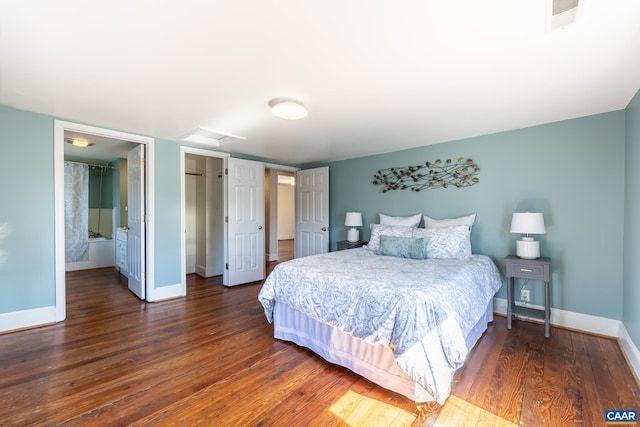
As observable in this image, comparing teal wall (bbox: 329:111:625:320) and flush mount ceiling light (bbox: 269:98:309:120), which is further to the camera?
teal wall (bbox: 329:111:625:320)

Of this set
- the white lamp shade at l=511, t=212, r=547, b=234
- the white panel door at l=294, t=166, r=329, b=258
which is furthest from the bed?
the white panel door at l=294, t=166, r=329, b=258

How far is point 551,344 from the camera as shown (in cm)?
247

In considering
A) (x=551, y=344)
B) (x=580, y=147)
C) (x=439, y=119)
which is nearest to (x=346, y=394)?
(x=551, y=344)

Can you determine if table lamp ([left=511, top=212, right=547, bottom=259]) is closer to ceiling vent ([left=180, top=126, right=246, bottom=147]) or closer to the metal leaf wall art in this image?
the metal leaf wall art

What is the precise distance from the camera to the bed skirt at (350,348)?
1.78 m

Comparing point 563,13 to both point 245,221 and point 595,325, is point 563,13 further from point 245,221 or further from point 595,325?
point 245,221

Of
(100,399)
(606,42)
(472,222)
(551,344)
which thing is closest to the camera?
(606,42)

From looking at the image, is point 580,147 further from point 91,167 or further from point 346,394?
point 91,167

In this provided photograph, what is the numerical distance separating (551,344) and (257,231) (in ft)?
13.0

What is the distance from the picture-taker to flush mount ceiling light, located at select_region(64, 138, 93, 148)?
13.0ft

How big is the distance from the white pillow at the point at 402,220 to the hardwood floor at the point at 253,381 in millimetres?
1510

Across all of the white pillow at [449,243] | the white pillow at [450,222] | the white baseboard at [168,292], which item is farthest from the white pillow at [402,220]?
the white baseboard at [168,292]

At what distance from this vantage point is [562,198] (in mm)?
2867

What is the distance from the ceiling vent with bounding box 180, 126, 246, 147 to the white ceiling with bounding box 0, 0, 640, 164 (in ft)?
1.30
